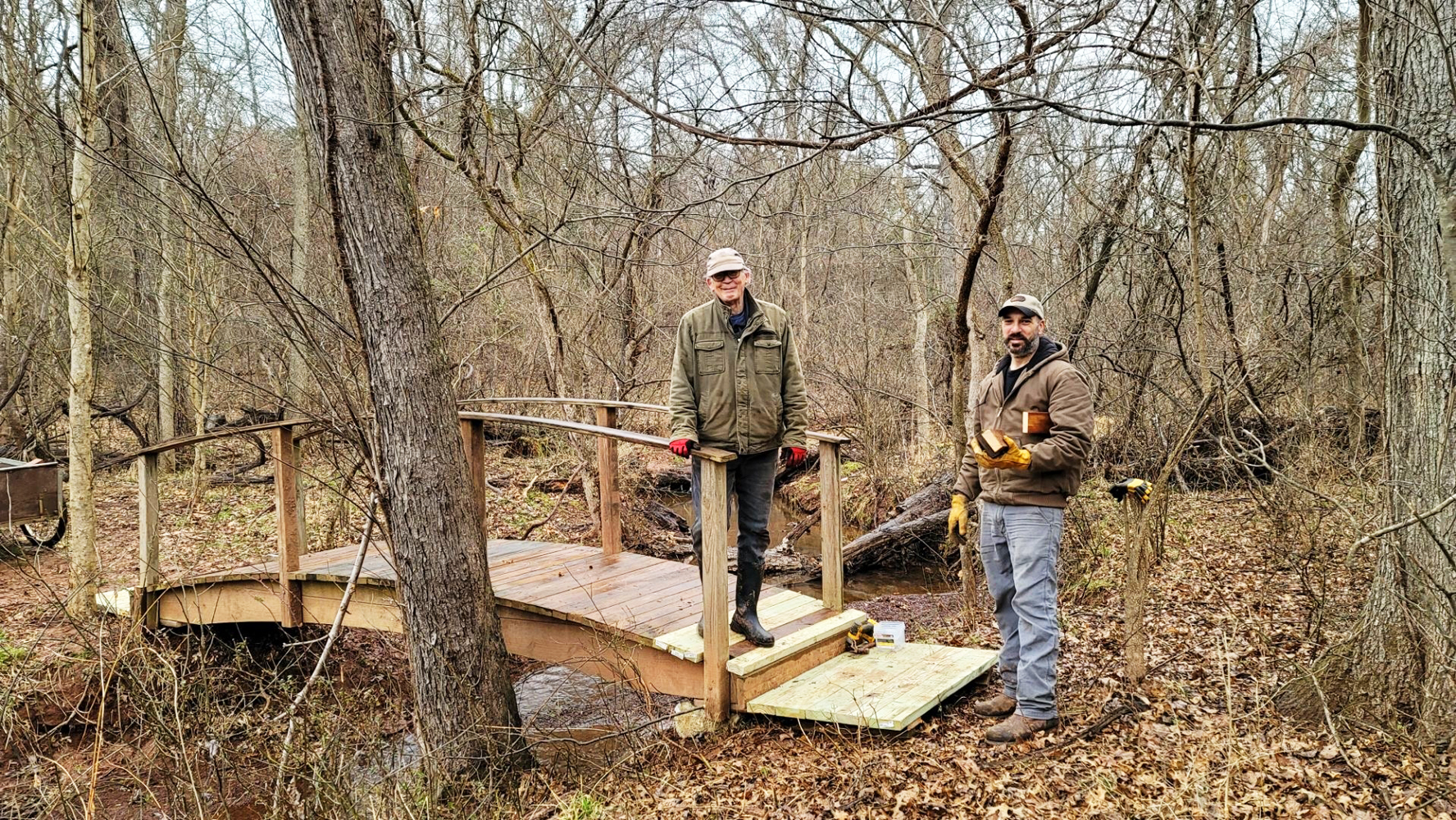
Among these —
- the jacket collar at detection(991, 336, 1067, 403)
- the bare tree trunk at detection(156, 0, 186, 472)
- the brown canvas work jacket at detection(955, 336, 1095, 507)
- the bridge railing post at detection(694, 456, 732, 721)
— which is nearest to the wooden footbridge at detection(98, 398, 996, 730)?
the bridge railing post at detection(694, 456, 732, 721)

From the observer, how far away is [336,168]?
173 inches

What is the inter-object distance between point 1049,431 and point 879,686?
1670 millimetres

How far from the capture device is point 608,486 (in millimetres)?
6430

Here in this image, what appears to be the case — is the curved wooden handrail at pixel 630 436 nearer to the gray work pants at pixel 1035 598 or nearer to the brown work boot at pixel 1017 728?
the gray work pants at pixel 1035 598

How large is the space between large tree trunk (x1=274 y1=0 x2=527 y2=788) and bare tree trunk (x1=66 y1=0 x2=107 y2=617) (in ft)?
11.3

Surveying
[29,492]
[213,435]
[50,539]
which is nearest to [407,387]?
[213,435]

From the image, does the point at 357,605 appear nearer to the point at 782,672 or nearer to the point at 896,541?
the point at 782,672

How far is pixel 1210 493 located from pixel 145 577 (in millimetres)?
10982

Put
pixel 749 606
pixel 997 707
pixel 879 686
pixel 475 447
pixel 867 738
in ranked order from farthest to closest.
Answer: pixel 475 447 → pixel 749 606 → pixel 879 686 → pixel 997 707 → pixel 867 738

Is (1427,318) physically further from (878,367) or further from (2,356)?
(2,356)

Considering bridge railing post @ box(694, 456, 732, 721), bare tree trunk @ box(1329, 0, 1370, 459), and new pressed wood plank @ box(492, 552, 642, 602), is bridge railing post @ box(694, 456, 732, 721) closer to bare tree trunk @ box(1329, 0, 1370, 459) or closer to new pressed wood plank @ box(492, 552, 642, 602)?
new pressed wood plank @ box(492, 552, 642, 602)

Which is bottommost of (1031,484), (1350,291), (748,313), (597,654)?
(597,654)

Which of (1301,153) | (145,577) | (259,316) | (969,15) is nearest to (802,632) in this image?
(969,15)

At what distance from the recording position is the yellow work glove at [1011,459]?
154 inches
